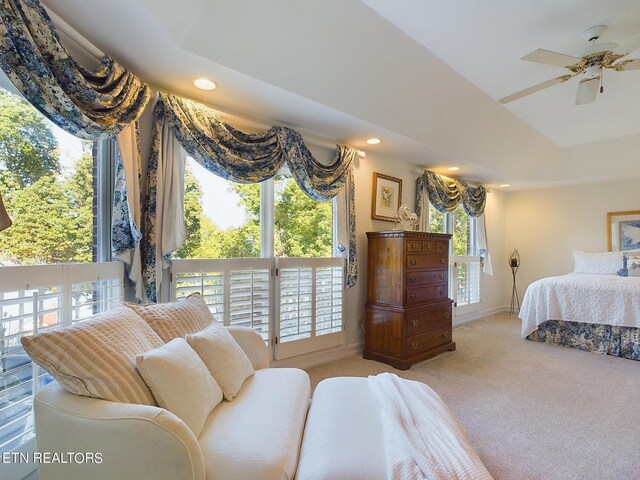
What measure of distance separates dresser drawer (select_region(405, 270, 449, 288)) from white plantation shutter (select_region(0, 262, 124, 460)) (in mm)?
2692

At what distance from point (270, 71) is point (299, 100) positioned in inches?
14.1

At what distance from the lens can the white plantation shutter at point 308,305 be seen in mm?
2955

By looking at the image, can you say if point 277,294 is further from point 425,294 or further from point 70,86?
point 70,86

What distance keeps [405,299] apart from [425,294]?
0.37 metres

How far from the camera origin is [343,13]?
6.61 ft

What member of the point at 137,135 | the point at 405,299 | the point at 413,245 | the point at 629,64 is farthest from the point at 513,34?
the point at 137,135

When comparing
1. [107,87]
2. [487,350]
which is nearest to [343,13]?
[107,87]

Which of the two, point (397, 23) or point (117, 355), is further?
point (397, 23)

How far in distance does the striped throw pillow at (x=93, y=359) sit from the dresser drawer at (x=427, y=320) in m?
2.57

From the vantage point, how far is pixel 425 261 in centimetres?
347

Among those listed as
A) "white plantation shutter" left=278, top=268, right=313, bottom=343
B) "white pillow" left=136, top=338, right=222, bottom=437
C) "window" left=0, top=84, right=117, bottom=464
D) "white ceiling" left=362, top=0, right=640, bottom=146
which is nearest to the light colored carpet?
"white plantation shutter" left=278, top=268, right=313, bottom=343

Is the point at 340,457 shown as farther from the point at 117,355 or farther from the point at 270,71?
the point at 270,71

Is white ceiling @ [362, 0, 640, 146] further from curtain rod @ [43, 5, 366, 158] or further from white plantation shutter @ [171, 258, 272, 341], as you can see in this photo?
white plantation shutter @ [171, 258, 272, 341]

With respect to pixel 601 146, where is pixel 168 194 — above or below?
below
